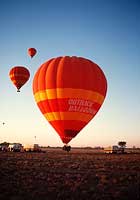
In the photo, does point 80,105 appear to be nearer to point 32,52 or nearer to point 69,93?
point 69,93

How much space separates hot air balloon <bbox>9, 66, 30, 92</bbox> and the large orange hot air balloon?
30.6 ft

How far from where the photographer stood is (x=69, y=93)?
27469 mm

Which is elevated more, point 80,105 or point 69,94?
point 69,94

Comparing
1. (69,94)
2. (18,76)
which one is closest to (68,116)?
(69,94)

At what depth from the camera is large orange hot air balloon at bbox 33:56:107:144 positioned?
27.5 metres

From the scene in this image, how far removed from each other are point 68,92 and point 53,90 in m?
1.58

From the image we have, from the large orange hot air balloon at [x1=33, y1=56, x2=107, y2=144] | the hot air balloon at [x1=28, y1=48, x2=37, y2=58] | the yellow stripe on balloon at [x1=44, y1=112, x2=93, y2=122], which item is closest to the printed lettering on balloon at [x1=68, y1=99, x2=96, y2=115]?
the large orange hot air balloon at [x1=33, y1=56, x2=107, y2=144]

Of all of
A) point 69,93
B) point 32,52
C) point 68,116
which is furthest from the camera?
point 32,52

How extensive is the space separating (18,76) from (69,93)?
12725mm

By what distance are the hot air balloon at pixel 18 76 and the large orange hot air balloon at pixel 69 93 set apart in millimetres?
9318

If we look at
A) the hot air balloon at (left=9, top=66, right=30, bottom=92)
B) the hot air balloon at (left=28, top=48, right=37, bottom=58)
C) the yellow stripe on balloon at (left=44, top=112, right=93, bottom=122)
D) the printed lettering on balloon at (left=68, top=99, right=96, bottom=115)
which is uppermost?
the hot air balloon at (left=28, top=48, right=37, bottom=58)

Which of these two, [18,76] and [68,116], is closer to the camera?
[68,116]

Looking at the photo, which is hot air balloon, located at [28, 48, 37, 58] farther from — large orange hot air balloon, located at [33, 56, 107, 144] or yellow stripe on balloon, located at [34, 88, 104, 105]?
yellow stripe on balloon, located at [34, 88, 104, 105]

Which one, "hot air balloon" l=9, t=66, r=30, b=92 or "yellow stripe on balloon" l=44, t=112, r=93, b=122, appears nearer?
"yellow stripe on balloon" l=44, t=112, r=93, b=122
